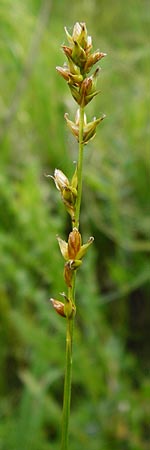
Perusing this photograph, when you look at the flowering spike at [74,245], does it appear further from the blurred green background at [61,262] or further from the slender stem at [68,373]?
the blurred green background at [61,262]

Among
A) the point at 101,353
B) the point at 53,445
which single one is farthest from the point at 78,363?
the point at 53,445

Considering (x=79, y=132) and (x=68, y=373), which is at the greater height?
(x=79, y=132)

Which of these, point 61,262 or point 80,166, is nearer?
point 80,166

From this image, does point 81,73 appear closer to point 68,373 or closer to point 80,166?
point 80,166

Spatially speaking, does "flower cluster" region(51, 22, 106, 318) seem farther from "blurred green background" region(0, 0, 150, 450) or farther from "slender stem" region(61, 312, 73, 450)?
"blurred green background" region(0, 0, 150, 450)

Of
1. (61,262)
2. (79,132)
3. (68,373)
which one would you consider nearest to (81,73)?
(79,132)

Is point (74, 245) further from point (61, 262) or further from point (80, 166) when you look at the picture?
point (61, 262)

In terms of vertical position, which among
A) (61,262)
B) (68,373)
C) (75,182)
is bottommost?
(68,373)

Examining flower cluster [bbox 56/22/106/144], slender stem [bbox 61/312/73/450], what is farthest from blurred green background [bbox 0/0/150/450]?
flower cluster [bbox 56/22/106/144]

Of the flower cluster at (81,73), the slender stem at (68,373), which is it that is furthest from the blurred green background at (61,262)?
the flower cluster at (81,73)
